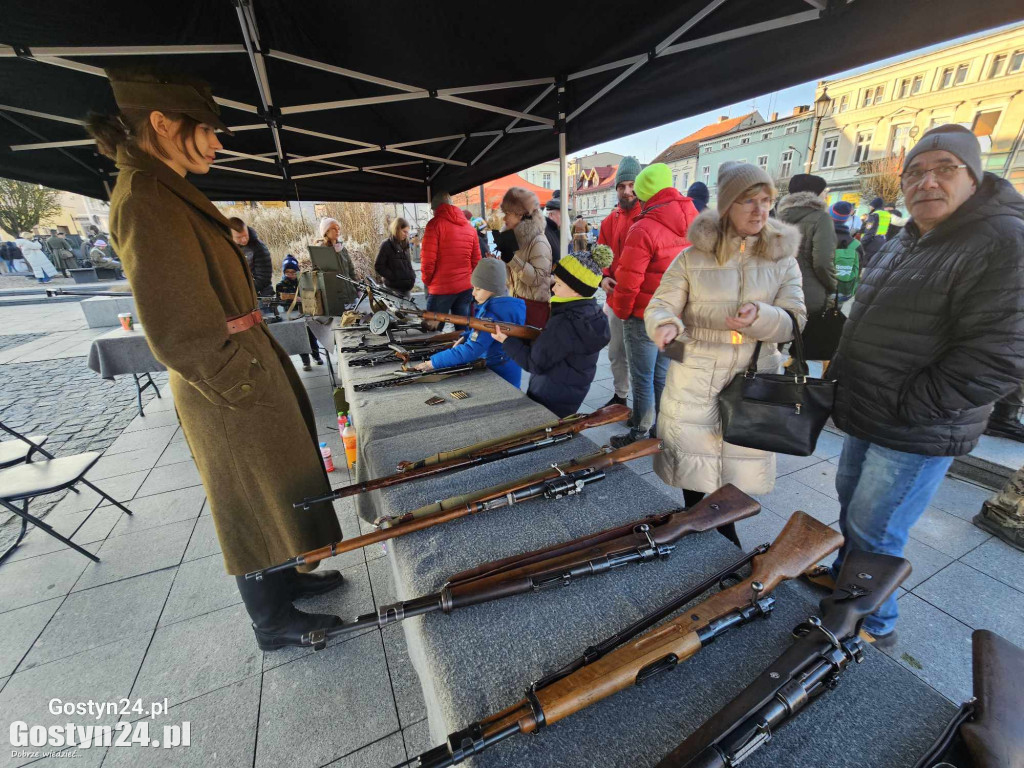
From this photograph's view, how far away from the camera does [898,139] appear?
22031 millimetres

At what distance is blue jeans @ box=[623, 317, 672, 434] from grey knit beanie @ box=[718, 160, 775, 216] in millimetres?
1635

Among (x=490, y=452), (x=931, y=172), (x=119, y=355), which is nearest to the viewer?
(x=931, y=172)

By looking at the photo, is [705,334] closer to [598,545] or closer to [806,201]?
[598,545]

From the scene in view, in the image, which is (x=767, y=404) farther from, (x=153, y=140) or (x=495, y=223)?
(x=495, y=223)

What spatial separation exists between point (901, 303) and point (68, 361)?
11.2m

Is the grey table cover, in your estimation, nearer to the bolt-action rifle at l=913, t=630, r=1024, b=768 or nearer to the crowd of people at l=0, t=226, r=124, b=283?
the bolt-action rifle at l=913, t=630, r=1024, b=768

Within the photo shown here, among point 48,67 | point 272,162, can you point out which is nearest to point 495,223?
point 272,162

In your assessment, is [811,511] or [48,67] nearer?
[48,67]

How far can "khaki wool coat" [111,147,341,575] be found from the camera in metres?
1.22

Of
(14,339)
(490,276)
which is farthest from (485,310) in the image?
(14,339)

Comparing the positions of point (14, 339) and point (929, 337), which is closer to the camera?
point (929, 337)

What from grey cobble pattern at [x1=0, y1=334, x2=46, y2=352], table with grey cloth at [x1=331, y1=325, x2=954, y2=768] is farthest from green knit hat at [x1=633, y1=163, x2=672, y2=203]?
grey cobble pattern at [x1=0, y1=334, x2=46, y2=352]

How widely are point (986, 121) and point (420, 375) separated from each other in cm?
3179

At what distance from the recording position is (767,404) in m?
1.69
